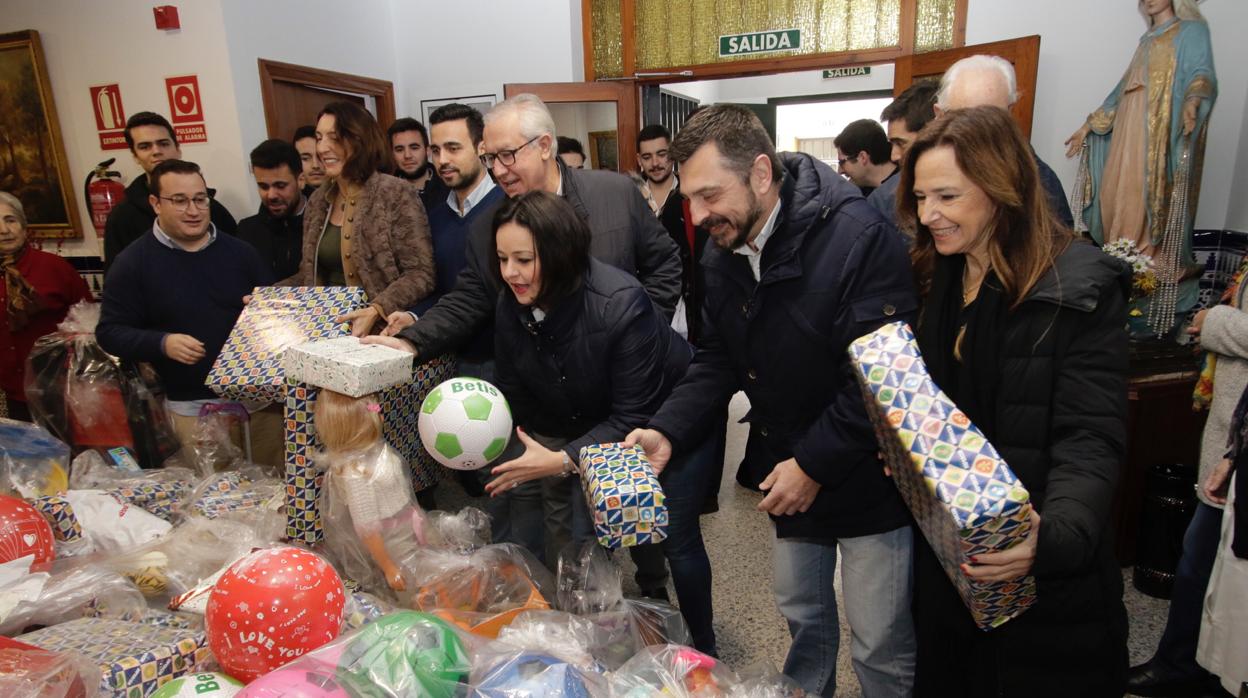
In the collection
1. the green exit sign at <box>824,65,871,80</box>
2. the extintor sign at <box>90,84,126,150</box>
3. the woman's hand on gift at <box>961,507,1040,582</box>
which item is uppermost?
the green exit sign at <box>824,65,871,80</box>

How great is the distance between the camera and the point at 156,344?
2.49m

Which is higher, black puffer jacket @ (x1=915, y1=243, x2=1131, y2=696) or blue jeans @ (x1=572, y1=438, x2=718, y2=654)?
black puffer jacket @ (x1=915, y1=243, x2=1131, y2=696)

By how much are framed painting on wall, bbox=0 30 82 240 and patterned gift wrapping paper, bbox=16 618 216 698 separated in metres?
4.24

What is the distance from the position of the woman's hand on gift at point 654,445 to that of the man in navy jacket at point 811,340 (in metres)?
0.24

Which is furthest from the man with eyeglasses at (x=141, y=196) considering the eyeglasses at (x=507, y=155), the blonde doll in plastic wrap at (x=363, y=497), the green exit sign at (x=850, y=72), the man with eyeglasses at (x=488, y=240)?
the green exit sign at (x=850, y=72)

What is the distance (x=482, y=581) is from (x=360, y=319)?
39.5 inches

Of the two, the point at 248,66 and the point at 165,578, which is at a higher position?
the point at 248,66

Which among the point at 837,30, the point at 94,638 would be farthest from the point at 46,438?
the point at 837,30

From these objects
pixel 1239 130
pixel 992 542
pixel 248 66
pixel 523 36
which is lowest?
pixel 992 542

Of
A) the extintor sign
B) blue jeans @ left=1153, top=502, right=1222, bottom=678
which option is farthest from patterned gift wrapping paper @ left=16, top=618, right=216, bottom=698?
the extintor sign

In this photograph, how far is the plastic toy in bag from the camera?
101cm

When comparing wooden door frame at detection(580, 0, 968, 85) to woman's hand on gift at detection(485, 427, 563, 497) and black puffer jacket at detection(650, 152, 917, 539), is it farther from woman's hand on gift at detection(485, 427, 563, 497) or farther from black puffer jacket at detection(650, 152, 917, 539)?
woman's hand on gift at detection(485, 427, 563, 497)

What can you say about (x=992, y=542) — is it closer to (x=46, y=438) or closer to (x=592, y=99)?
(x=46, y=438)

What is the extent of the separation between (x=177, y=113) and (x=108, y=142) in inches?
23.7
